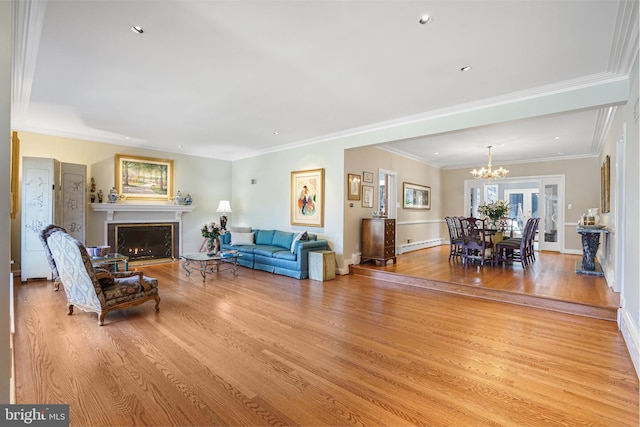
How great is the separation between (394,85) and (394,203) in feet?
14.3

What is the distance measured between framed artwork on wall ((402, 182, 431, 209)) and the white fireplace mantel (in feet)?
17.6

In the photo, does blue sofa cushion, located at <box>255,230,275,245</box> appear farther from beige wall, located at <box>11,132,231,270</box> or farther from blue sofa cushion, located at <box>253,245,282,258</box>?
beige wall, located at <box>11,132,231,270</box>

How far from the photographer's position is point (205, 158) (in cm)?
812

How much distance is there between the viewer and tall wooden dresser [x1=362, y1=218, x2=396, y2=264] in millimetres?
6180

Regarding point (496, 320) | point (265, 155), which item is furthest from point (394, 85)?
point (265, 155)

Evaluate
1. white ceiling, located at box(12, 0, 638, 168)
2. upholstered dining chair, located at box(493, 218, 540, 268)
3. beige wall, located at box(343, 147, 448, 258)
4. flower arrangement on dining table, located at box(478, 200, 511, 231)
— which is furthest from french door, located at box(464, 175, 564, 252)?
white ceiling, located at box(12, 0, 638, 168)

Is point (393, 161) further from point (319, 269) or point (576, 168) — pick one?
point (576, 168)

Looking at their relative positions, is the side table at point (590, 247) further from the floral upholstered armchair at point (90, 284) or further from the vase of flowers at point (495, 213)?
the floral upholstered armchair at point (90, 284)

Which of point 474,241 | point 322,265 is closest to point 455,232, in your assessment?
point 474,241

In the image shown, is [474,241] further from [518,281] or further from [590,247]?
[590,247]

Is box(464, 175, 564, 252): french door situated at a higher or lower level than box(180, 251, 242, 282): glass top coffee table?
higher

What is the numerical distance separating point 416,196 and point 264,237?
4424 millimetres

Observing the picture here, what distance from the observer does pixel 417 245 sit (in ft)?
29.1

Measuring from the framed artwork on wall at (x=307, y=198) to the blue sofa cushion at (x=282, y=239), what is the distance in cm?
35
